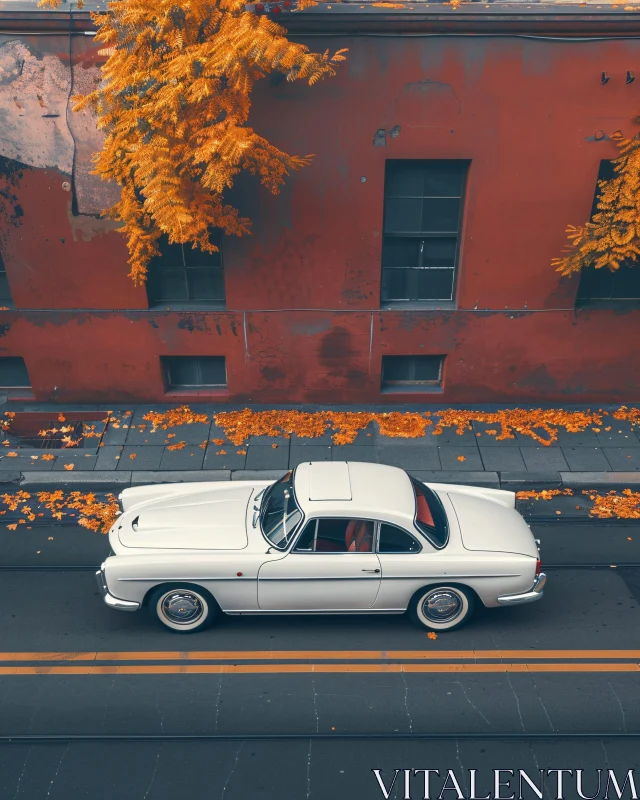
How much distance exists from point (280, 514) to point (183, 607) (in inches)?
55.2

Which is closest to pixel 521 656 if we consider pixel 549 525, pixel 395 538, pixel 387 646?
pixel 387 646

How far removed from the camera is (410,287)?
10.5 meters

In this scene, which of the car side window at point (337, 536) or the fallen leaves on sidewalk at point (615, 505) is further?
the fallen leaves on sidewalk at point (615, 505)

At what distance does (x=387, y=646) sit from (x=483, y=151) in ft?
22.6

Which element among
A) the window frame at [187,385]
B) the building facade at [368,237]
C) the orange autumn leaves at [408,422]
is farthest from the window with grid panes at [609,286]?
the window frame at [187,385]

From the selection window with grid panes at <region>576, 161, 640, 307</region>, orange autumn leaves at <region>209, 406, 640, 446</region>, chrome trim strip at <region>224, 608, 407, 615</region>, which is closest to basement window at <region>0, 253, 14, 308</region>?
orange autumn leaves at <region>209, 406, 640, 446</region>

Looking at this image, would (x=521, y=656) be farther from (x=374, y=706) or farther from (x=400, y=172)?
(x=400, y=172)

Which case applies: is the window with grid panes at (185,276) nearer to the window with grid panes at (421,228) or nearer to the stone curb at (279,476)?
the window with grid panes at (421,228)

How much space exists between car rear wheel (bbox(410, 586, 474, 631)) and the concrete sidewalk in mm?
2841

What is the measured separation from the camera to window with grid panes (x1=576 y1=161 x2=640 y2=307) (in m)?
10.3

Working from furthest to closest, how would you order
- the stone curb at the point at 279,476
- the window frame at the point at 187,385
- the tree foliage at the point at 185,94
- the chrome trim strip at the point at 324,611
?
1. the window frame at the point at 187,385
2. the stone curb at the point at 279,476
3. the tree foliage at the point at 185,94
4. the chrome trim strip at the point at 324,611

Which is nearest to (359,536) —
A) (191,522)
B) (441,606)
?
(441,606)

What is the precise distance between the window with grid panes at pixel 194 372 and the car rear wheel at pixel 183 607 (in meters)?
5.13

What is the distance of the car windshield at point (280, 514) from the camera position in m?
6.53
